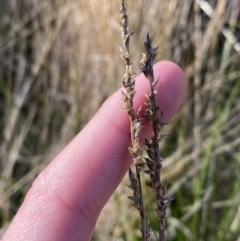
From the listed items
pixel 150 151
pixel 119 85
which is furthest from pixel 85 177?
pixel 119 85

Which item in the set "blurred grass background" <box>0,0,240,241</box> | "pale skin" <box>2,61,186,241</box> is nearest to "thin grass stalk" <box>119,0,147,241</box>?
"pale skin" <box>2,61,186,241</box>

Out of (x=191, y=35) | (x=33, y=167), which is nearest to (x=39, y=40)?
(x=33, y=167)

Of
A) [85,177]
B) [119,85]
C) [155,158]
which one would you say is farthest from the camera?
[119,85]

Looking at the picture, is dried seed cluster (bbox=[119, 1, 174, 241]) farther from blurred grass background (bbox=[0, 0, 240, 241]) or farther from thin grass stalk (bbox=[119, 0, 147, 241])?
blurred grass background (bbox=[0, 0, 240, 241])

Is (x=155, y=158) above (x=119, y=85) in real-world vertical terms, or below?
below

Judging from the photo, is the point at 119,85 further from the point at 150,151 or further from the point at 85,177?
the point at 150,151

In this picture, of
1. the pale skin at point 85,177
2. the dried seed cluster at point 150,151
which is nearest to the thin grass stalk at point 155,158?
the dried seed cluster at point 150,151

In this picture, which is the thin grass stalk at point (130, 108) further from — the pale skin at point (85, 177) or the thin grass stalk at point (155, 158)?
the pale skin at point (85, 177)
